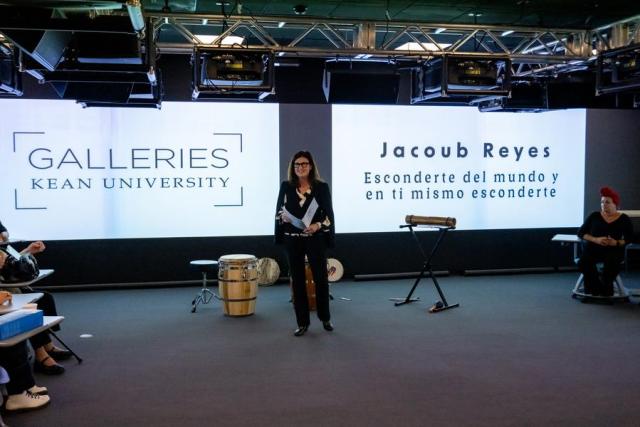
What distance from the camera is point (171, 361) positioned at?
4.77m

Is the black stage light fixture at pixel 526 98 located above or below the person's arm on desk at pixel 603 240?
above

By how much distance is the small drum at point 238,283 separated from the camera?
20.2 feet

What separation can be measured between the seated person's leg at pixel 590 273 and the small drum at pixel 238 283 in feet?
11.8

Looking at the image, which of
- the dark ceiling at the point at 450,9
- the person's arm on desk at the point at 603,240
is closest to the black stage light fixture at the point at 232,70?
the dark ceiling at the point at 450,9

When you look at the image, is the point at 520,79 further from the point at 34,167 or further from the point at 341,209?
the point at 34,167

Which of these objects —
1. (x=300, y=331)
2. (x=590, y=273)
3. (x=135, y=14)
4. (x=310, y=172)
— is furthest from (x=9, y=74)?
(x=590, y=273)

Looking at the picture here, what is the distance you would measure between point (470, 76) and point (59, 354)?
15.6 feet

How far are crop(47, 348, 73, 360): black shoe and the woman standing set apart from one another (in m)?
1.83

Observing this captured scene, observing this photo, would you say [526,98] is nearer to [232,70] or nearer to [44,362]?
[232,70]

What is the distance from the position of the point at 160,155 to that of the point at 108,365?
153 inches

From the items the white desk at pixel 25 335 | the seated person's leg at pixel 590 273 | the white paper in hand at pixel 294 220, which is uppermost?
the white paper in hand at pixel 294 220

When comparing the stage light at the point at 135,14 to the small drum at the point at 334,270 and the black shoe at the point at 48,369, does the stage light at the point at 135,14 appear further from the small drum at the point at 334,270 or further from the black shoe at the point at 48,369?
the small drum at the point at 334,270

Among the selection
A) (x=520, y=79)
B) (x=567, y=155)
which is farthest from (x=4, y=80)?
(x=567, y=155)

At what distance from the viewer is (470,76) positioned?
677cm
